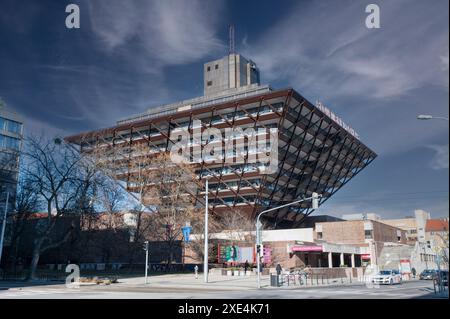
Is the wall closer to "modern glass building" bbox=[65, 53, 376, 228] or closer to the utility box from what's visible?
"modern glass building" bbox=[65, 53, 376, 228]

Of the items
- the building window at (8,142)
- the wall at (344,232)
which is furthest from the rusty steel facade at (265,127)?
the building window at (8,142)

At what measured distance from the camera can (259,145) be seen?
79562mm

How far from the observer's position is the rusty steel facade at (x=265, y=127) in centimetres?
7725

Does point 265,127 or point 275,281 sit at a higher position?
point 265,127

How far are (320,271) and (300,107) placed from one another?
39.4 meters

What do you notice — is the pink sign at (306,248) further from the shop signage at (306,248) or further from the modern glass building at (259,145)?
the modern glass building at (259,145)

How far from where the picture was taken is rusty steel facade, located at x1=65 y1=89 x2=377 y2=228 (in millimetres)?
77250

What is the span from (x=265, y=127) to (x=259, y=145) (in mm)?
3814

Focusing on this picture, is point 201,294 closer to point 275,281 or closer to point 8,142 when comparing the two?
point 275,281

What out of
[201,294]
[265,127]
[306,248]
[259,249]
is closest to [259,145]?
[265,127]

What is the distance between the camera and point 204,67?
131 m

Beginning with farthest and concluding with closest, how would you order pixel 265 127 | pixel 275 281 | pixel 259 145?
pixel 259 145
pixel 265 127
pixel 275 281

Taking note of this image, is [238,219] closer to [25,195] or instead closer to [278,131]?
[278,131]

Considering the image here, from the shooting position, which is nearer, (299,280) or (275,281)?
(275,281)
